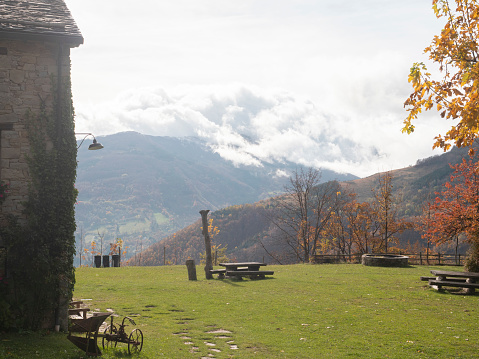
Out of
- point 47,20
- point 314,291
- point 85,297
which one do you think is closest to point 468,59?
point 47,20

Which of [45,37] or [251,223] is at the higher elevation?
[45,37]

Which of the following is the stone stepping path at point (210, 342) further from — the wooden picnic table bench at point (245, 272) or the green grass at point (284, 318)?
the wooden picnic table bench at point (245, 272)

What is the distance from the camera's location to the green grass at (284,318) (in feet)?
32.3

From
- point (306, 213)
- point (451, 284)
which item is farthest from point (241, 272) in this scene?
point (306, 213)

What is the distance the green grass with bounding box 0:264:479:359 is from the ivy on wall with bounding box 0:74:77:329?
3.08 feet

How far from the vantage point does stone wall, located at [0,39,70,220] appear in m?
11.8

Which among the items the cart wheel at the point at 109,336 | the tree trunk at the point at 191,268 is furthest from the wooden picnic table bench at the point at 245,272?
the cart wheel at the point at 109,336

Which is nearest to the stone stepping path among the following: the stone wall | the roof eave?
the stone wall

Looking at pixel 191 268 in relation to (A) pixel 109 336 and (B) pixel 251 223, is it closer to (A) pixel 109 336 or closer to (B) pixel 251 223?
(A) pixel 109 336

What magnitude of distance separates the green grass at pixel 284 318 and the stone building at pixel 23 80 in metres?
4.28

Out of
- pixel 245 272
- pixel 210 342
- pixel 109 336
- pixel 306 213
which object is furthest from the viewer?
pixel 306 213

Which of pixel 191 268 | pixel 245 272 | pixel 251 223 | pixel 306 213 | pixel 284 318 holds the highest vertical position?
pixel 306 213

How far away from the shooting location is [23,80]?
12.1m

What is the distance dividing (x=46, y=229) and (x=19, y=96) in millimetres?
3888
